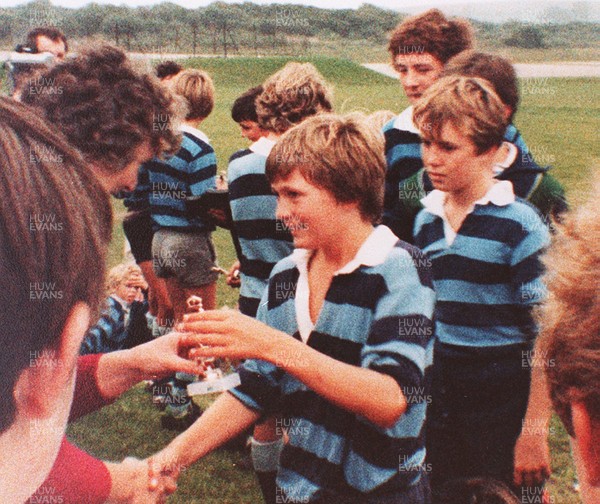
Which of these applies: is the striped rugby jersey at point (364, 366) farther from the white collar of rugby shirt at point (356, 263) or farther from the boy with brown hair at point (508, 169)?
the boy with brown hair at point (508, 169)

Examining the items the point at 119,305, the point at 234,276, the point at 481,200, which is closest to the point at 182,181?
the point at 234,276

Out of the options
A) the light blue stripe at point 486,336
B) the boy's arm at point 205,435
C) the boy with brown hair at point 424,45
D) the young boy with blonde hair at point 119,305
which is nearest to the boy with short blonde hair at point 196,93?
the young boy with blonde hair at point 119,305

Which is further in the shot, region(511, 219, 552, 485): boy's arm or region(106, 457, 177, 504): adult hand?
region(511, 219, 552, 485): boy's arm

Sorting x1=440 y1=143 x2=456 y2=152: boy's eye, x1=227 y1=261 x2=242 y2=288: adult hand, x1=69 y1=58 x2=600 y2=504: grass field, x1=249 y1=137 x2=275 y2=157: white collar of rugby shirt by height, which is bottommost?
x1=69 y1=58 x2=600 y2=504: grass field

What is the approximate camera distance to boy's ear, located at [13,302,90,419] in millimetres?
835

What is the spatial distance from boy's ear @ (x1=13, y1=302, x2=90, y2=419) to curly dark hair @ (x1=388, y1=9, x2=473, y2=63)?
3176 mm

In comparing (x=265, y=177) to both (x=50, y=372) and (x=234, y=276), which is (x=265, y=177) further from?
(x=50, y=372)

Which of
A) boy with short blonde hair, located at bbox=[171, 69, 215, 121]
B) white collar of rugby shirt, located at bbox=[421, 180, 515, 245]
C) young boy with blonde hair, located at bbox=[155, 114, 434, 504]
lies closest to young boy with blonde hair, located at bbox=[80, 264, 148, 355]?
boy with short blonde hair, located at bbox=[171, 69, 215, 121]

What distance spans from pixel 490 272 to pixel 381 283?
79 cm

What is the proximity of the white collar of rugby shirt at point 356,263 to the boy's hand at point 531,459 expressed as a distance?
104 cm

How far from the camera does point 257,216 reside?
142 inches

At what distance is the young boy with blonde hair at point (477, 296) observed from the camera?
2.60m

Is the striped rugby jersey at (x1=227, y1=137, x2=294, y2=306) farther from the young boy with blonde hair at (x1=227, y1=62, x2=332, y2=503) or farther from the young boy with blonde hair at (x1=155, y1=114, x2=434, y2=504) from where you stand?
the young boy with blonde hair at (x1=155, y1=114, x2=434, y2=504)

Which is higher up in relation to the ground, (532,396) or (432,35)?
(432,35)
